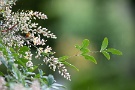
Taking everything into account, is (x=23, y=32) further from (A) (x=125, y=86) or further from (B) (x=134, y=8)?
(B) (x=134, y=8)

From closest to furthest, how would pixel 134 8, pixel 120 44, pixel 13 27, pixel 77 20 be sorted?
pixel 13 27 < pixel 77 20 < pixel 120 44 < pixel 134 8

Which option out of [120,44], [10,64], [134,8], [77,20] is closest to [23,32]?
[10,64]

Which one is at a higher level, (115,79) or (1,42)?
(115,79)

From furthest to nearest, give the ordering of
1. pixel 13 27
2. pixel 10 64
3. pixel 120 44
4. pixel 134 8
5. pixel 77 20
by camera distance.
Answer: pixel 134 8 < pixel 120 44 < pixel 77 20 < pixel 13 27 < pixel 10 64

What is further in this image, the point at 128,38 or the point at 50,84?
the point at 128,38

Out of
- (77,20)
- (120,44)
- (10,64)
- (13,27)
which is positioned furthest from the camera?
(120,44)

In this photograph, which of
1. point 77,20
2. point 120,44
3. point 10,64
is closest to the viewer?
point 10,64

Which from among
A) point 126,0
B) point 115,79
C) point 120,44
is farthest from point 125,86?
point 126,0

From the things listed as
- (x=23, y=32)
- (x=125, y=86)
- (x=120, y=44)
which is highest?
(x=120, y=44)

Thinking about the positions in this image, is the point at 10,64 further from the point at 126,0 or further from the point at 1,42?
the point at 126,0
